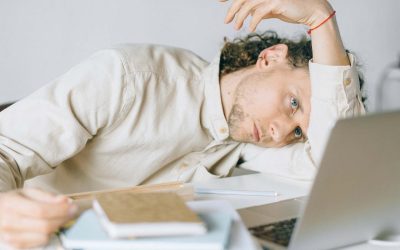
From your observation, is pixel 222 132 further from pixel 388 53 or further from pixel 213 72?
pixel 388 53

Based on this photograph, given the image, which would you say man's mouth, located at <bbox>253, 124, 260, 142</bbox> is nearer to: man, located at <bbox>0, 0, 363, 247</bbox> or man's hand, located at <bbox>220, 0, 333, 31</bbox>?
man, located at <bbox>0, 0, 363, 247</bbox>

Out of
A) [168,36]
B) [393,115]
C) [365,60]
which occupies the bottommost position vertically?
[365,60]

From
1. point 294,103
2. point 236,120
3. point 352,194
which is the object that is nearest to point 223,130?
point 236,120

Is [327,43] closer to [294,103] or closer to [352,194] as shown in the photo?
[294,103]

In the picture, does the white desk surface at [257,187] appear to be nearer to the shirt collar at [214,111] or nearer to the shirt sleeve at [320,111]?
the shirt sleeve at [320,111]

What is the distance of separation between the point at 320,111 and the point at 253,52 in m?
0.37

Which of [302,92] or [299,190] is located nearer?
[299,190]

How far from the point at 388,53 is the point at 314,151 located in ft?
4.45

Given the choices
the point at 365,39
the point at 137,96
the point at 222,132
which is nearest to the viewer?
the point at 137,96

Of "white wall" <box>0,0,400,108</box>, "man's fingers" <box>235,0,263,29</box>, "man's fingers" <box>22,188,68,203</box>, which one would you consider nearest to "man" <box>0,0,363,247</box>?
"man's fingers" <box>235,0,263,29</box>

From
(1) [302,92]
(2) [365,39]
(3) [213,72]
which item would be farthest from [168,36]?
(2) [365,39]

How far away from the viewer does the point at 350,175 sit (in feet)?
2.31

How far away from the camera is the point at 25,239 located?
0.72 meters

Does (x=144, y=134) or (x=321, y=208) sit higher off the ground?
(x=321, y=208)
